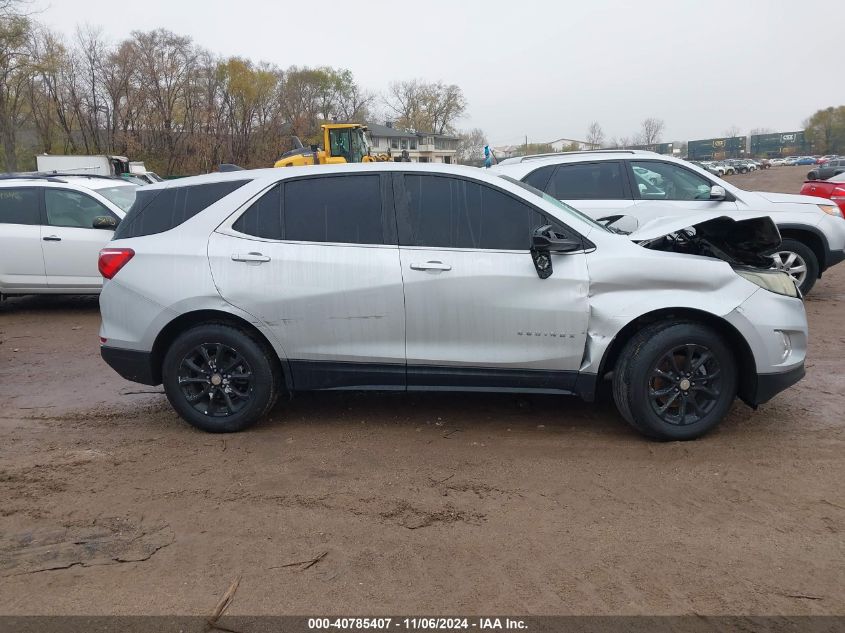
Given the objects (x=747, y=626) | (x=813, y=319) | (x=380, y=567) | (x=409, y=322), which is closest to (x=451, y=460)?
(x=409, y=322)

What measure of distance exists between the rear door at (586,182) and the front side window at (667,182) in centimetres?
19

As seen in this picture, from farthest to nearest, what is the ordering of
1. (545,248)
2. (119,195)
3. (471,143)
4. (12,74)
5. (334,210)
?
(471,143)
(12,74)
(119,195)
(334,210)
(545,248)

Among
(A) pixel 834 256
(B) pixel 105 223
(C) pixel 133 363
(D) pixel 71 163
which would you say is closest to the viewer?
(C) pixel 133 363

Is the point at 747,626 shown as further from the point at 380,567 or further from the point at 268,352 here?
the point at 268,352

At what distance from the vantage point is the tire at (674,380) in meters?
4.31

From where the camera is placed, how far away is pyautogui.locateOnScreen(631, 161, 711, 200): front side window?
798cm

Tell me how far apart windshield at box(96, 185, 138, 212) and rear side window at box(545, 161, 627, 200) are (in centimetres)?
578

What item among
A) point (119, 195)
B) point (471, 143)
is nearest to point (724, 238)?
point (119, 195)

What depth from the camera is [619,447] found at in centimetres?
446

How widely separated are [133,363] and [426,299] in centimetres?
214

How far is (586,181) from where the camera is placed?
8.13 metres

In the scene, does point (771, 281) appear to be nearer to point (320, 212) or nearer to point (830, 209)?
point (320, 212)

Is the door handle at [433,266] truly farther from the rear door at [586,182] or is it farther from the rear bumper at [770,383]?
the rear door at [586,182]

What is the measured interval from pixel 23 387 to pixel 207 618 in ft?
14.7
